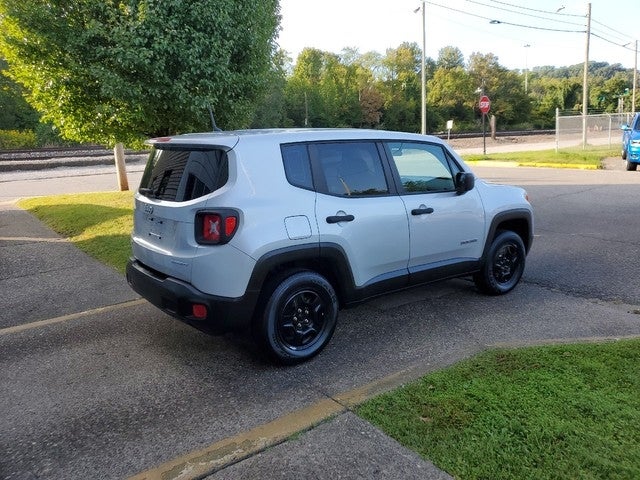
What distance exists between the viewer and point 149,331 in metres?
4.74

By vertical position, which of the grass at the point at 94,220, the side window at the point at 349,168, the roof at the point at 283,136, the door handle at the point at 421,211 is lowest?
the grass at the point at 94,220

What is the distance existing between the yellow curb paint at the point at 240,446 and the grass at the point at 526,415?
0.99ft

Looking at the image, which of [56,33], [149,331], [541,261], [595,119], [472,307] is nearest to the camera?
[149,331]

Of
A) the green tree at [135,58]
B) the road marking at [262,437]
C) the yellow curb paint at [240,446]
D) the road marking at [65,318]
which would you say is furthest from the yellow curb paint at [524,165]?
the yellow curb paint at [240,446]

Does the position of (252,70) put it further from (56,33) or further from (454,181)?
(454,181)

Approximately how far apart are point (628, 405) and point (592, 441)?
527 mm

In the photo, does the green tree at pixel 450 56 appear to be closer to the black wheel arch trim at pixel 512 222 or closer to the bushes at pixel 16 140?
the bushes at pixel 16 140

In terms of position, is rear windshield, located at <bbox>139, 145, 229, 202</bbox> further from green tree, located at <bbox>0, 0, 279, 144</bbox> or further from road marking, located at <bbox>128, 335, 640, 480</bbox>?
green tree, located at <bbox>0, 0, 279, 144</bbox>

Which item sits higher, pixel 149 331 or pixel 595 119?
pixel 595 119

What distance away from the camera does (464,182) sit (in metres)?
4.84

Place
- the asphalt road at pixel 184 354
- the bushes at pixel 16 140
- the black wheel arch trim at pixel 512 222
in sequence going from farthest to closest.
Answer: the bushes at pixel 16 140 → the black wheel arch trim at pixel 512 222 → the asphalt road at pixel 184 354

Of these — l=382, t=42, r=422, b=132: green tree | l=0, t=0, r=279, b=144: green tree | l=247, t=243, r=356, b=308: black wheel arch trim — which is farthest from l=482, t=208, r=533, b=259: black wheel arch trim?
l=382, t=42, r=422, b=132: green tree

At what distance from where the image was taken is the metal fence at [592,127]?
27958mm

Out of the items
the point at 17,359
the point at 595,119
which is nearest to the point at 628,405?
the point at 17,359
